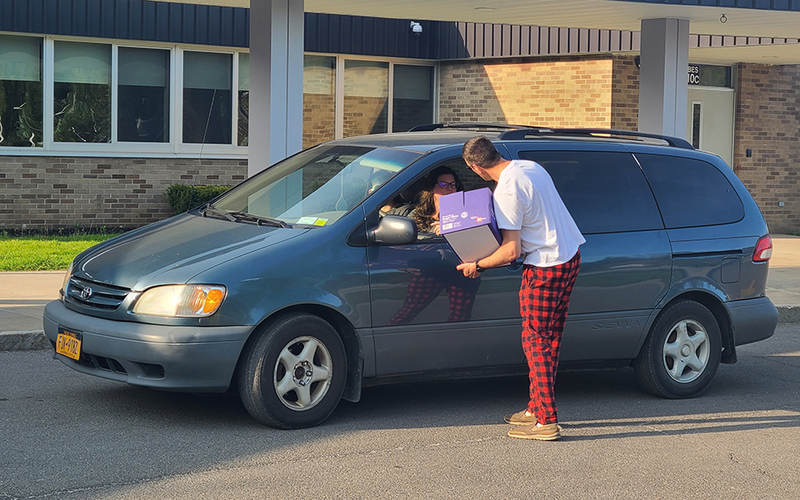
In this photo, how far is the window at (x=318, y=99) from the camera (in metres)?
18.1

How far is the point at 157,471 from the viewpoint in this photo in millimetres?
4816

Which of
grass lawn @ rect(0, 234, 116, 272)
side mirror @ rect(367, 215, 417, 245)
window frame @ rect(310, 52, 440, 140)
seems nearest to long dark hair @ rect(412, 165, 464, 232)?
side mirror @ rect(367, 215, 417, 245)

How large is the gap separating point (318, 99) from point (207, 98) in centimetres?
209

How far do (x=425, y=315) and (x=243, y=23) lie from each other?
12.3 metres

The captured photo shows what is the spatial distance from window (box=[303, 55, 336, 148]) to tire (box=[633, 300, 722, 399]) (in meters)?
12.1

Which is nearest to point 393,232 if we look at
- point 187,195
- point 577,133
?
point 577,133

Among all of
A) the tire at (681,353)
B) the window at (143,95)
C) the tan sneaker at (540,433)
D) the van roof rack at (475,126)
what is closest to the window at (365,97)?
the window at (143,95)

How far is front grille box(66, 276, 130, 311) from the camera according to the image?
554cm

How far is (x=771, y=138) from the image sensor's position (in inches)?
743

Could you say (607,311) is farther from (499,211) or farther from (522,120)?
(522,120)

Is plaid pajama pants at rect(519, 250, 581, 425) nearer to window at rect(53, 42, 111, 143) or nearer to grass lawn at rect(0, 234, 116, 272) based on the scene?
grass lawn at rect(0, 234, 116, 272)

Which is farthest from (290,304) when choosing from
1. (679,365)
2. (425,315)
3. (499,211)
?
(679,365)

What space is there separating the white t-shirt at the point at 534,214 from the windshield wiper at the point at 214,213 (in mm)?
1786

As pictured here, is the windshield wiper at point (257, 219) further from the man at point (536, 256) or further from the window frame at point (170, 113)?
the window frame at point (170, 113)
